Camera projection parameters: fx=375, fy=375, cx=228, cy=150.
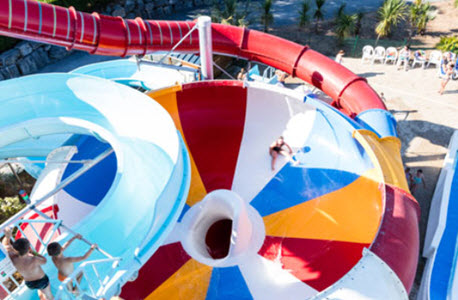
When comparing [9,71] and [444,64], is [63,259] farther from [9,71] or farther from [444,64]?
[444,64]

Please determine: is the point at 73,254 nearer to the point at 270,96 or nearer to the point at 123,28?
the point at 270,96

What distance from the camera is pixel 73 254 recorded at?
4.27 m

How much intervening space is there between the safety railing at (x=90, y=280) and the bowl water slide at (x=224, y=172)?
0.16 ft

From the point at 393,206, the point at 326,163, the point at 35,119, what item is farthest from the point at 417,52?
the point at 35,119

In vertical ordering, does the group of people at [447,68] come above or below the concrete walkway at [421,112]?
above

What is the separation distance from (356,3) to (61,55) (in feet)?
50.3

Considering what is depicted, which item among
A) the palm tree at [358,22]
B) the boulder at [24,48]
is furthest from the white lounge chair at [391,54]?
the boulder at [24,48]

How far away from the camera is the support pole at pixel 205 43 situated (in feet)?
26.8

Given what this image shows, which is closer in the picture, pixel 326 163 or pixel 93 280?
pixel 93 280

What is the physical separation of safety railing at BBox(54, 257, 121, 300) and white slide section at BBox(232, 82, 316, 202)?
4729 millimetres

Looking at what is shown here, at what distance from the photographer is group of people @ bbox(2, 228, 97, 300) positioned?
3852mm

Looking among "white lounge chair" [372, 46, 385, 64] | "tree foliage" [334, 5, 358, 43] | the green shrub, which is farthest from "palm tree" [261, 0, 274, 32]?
the green shrub

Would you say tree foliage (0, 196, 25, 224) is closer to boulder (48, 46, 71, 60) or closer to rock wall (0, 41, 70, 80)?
rock wall (0, 41, 70, 80)

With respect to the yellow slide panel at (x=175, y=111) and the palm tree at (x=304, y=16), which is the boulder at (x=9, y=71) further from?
the palm tree at (x=304, y=16)
